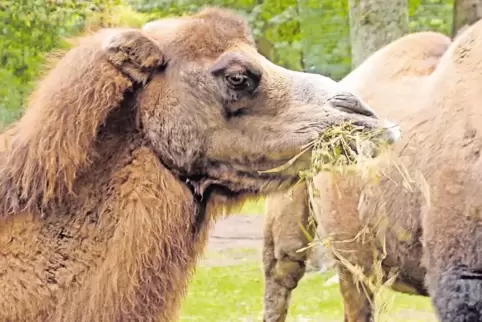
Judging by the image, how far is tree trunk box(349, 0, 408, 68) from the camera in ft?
33.2

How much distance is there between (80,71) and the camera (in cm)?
326

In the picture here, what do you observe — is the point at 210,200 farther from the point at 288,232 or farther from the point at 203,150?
the point at 288,232

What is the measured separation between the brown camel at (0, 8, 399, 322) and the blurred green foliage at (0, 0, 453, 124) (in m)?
6.56

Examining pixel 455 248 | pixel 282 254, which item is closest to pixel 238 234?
pixel 282 254

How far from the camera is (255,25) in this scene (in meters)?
16.9

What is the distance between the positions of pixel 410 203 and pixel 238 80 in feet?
9.13

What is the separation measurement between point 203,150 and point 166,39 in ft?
1.32

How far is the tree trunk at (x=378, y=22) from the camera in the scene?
1011cm

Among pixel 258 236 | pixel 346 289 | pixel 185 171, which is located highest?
pixel 185 171

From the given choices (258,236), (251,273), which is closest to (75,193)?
(251,273)

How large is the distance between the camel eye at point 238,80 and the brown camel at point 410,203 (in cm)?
139

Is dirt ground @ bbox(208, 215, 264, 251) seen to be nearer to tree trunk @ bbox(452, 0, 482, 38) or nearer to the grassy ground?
the grassy ground

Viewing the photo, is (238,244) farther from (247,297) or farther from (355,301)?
(355,301)

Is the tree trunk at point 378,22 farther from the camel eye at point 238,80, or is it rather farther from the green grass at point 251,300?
the camel eye at point 238,80
